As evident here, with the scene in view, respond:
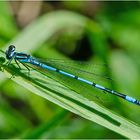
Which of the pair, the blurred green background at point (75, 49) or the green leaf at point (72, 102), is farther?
the blurred green background at point (75, 49)

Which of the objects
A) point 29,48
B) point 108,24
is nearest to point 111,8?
point 108,24

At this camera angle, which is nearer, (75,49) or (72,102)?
(72,102)

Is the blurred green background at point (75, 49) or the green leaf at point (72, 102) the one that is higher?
the blurred green background at point (75, 49)

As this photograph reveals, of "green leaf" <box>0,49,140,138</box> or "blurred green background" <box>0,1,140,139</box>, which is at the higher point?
"blurred green background" <box>0,1,140,139</box>

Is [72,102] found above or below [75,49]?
below

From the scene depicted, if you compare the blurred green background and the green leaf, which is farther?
the blurred green background

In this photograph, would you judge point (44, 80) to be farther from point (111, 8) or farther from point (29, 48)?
point (111, 8)

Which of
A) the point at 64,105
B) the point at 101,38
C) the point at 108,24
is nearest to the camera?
the point at 64,105

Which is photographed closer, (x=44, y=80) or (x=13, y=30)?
(x=44, y=80)
